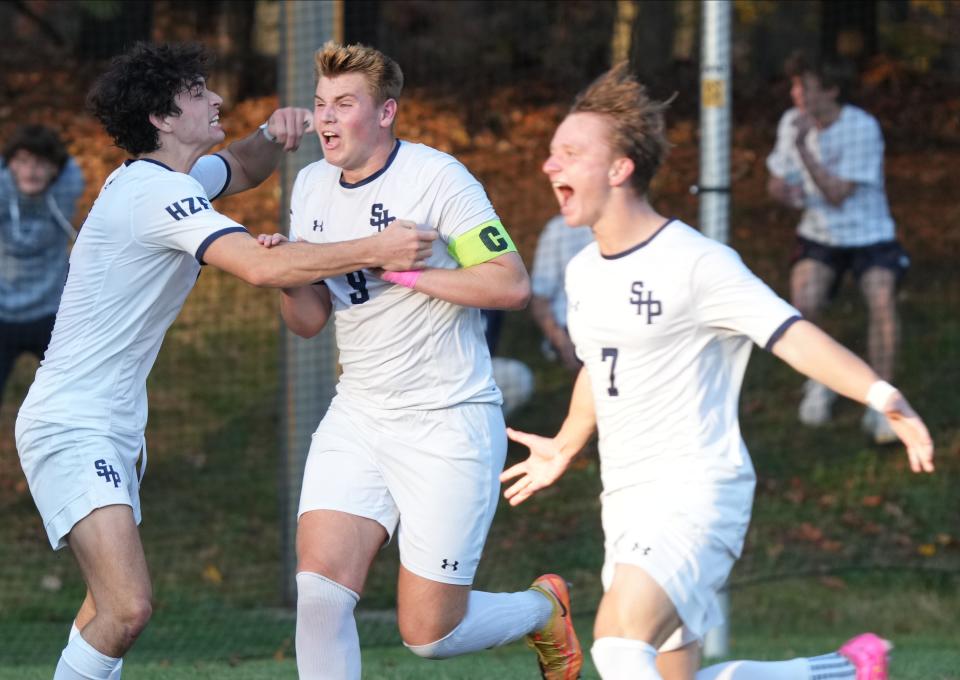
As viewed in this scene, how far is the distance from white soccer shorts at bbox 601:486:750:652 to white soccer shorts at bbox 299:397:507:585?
685mm

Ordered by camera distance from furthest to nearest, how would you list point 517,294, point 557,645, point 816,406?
point 816,406 < point 557,645 < point 517,294

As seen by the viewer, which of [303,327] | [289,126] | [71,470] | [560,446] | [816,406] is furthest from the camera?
[816,406]

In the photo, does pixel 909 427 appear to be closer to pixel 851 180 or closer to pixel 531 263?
pixel 851 180

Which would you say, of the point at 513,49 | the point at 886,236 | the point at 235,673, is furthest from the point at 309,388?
the point at 513,49

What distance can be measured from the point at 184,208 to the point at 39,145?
4303 millimetres

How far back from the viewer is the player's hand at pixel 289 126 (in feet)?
16.7

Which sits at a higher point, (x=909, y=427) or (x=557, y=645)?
(x=909, y=427)

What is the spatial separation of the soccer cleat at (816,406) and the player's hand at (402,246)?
6.14m

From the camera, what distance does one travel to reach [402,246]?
14.3ft

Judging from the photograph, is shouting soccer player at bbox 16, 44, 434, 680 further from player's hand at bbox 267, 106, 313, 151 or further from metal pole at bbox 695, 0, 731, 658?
metal pole at bbox 695, 0, 731, 658

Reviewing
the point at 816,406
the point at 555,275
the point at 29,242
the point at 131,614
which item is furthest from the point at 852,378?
the point at 816,406

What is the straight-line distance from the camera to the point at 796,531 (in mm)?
9016

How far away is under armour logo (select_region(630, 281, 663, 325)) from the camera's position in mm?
4078

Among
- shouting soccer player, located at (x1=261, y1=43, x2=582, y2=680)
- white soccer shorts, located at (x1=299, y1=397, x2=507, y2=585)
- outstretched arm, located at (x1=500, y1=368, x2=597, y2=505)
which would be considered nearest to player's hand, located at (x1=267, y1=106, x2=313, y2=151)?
shouting soccer player, located at (x1=261, y1=43, x2=582, y2=680)
